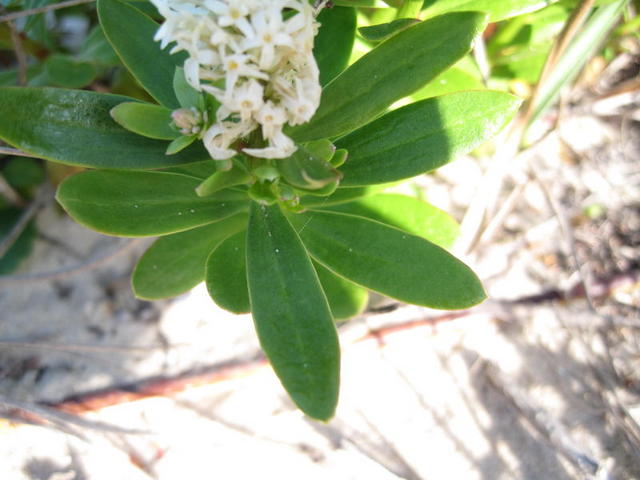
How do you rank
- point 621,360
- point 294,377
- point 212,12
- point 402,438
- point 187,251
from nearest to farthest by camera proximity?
point 212,12 → point 294,377 → point 187,251 → point 402,438 → point 621,360

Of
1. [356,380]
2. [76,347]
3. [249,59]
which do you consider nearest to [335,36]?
[249,59]

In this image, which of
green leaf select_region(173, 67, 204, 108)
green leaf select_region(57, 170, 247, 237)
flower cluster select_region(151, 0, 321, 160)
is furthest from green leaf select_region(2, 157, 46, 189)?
flower cluster select_region(151, 0, 321, 160)

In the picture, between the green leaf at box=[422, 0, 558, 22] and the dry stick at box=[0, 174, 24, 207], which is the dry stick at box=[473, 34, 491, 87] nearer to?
the green leaf at box=[422, 0, 558, 22]

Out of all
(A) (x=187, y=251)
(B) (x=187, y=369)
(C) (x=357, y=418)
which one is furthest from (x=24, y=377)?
(C) (x=357, y=418)

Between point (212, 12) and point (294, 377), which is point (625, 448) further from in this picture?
point (212, 12)

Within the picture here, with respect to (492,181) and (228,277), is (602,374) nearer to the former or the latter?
(492,181)

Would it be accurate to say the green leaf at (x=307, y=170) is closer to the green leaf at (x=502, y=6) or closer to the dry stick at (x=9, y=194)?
the green leaf at (x=502, y=6)
